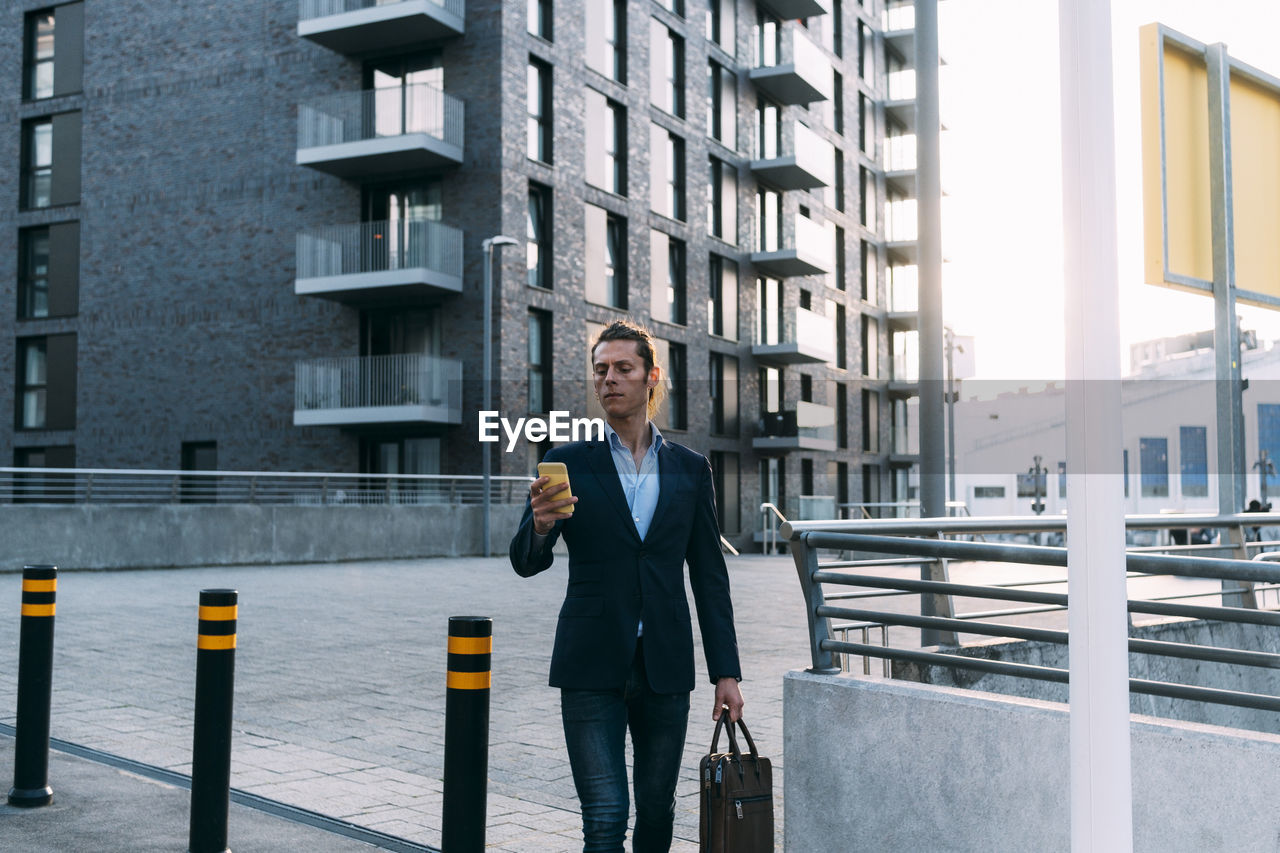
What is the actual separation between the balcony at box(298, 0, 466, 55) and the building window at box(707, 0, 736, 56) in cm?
1079

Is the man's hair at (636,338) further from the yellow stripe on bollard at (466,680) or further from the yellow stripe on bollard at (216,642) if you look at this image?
the yellow stripe on bollard at (216,642)

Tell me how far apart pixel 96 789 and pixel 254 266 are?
78.2 feet

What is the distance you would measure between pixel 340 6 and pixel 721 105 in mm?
12488

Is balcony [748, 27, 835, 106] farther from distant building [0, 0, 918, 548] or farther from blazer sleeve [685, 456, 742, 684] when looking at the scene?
blazer sleeve [685, 456, 742, 684]

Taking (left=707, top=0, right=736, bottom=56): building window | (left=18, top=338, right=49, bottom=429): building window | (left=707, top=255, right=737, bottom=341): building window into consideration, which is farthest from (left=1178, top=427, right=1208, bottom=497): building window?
(left=707, top=0, right=736, bottom=56): building window

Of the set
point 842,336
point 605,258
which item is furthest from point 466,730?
point 842,336

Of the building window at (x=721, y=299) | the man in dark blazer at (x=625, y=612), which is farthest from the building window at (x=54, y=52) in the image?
the man in dark blazer at (x=625, y=612)

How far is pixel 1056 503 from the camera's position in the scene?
81.5 metres

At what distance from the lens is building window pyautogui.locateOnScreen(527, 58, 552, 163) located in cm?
2712

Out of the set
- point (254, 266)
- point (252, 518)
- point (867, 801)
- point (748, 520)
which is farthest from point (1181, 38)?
point (748, 520)

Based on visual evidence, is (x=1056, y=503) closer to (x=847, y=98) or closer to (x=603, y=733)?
(x=847, y=98)

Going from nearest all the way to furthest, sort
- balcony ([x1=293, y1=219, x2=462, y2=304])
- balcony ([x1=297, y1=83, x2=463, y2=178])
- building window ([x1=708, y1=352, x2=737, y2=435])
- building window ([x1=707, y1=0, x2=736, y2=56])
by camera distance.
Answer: balcony ([x1=293, y1=219, x2=462, y2=304])
balcony ([x1=297, y1=83, x2=463, y2=178])
building window ([x1=708, y1=352, x2=737, y2=435])
building window ([x1=707, y1=0, x2=736, y2=56])

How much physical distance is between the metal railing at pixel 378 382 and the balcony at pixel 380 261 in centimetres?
144

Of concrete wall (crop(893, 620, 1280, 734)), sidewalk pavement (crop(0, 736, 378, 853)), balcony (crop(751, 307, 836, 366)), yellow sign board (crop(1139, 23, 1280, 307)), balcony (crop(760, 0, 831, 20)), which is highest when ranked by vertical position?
balcony (crop(760, 0, 831, 20))
